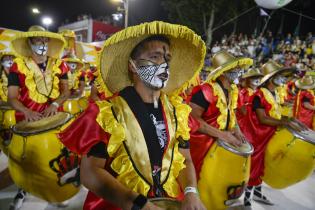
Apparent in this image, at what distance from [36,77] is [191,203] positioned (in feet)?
8.97

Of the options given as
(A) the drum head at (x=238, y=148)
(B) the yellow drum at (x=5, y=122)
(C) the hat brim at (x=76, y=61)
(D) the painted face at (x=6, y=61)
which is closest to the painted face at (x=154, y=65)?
(A) the drum head at (x=238, y=148)

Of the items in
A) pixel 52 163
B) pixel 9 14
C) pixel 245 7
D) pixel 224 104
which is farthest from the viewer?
pixel 9 14

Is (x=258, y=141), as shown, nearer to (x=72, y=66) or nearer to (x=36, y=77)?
(x=36, y=77)

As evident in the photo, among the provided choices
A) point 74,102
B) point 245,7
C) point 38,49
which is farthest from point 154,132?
point 245,7

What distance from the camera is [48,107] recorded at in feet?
11.9

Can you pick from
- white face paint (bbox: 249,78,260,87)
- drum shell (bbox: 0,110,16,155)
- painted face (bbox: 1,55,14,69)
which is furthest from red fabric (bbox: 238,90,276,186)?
painted face (bbox: 1,55,14,69)

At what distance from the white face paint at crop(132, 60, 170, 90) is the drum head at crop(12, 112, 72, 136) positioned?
1438 mm

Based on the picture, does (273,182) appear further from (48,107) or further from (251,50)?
(251,50)

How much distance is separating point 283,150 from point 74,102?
318 centimetres

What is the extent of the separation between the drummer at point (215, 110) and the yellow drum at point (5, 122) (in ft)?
7.26

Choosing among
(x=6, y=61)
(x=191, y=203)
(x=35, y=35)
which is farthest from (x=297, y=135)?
(x=6, y=61)

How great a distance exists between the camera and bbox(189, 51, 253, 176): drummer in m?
3.28

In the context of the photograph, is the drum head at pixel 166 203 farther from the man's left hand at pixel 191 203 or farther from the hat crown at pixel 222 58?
the hat crown at pixel 222 58

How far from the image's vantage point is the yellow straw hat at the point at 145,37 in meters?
1.82
